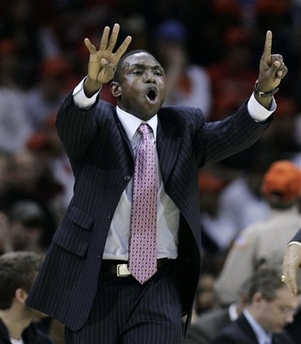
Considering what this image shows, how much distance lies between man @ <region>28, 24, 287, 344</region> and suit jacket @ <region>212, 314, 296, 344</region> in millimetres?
1315

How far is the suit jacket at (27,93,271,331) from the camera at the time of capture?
15.0ft

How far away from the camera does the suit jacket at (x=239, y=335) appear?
6035 mm

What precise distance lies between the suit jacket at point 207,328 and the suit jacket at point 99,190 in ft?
5.32

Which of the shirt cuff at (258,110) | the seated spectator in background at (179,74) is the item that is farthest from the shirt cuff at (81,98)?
the seated spectator in background at (179,74)

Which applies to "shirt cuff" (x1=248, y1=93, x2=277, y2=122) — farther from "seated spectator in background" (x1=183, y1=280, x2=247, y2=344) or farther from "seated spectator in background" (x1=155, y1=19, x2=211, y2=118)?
"seated spectator in background" (x1=155, y1=19, x2=211, y2=118)

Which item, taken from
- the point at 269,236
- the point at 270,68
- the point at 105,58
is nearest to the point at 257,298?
the point at 269,236

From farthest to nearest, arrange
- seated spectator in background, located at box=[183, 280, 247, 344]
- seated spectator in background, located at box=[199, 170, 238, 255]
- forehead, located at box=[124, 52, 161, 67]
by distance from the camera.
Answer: seated spectator in background, located at box=[199, 170, 238, 255]
seated spectator in background, located at box=[183, 280, 247, 344]
forehead, located at box=[124, 52, 161, 67]

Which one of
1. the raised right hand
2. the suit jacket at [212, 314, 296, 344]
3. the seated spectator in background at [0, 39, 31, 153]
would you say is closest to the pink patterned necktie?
the raised right hand

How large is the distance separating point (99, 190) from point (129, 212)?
151 mm

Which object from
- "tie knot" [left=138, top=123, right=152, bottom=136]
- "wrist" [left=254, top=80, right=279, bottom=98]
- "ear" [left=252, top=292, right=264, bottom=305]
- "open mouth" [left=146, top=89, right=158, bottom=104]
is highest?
"wrist" [left=254, top=80, right=279, bottom=98]

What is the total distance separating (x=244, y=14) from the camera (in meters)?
11.9

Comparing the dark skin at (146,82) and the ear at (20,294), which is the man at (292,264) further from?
the ear at (20,294)

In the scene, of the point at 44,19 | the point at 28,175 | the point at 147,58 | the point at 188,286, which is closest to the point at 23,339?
the point at 188,286

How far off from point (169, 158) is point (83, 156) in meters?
0.35
